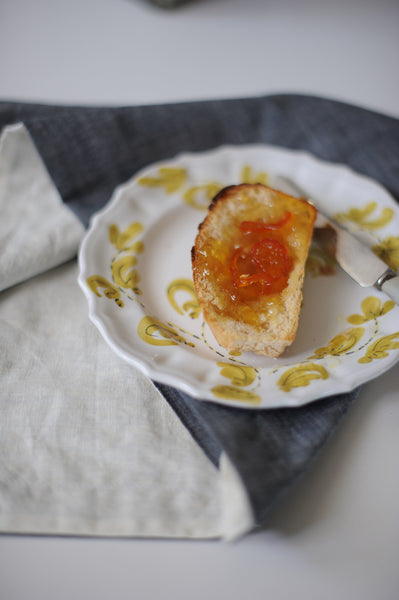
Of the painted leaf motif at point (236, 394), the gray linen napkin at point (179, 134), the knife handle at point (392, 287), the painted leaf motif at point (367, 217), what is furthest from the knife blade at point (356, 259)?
the painted leaf motif at point (236, 394)

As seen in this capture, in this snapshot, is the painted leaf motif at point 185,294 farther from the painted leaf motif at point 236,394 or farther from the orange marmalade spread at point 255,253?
the painted leaf motif at point 236,394

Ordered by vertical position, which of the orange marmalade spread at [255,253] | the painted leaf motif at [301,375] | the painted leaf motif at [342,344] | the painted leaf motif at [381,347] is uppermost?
the orange marmalade spread at [255,253]

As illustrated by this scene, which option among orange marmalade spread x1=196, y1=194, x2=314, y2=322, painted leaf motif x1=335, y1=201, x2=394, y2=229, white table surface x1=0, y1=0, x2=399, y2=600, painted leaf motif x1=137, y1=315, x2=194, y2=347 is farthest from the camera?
painted leaf motif x1=335, y1=201, x2=394, y2=229

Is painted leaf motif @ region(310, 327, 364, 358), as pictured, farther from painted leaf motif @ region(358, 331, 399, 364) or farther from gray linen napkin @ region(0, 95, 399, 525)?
gray linen napkin @ region(0, 95, 399, 525)

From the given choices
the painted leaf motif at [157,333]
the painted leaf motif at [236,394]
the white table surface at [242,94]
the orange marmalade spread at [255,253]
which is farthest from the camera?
the orange marmalade spread at [255,253]

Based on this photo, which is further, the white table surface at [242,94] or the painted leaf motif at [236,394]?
the painted leaf motif at [236,394]

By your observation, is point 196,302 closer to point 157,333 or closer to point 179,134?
point 157,333

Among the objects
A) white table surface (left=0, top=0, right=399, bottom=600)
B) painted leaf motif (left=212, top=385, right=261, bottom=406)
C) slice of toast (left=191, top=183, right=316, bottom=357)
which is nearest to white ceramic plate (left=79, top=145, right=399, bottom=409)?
painted leaf motif (left=212, top=385, right=261, bottom=406)
